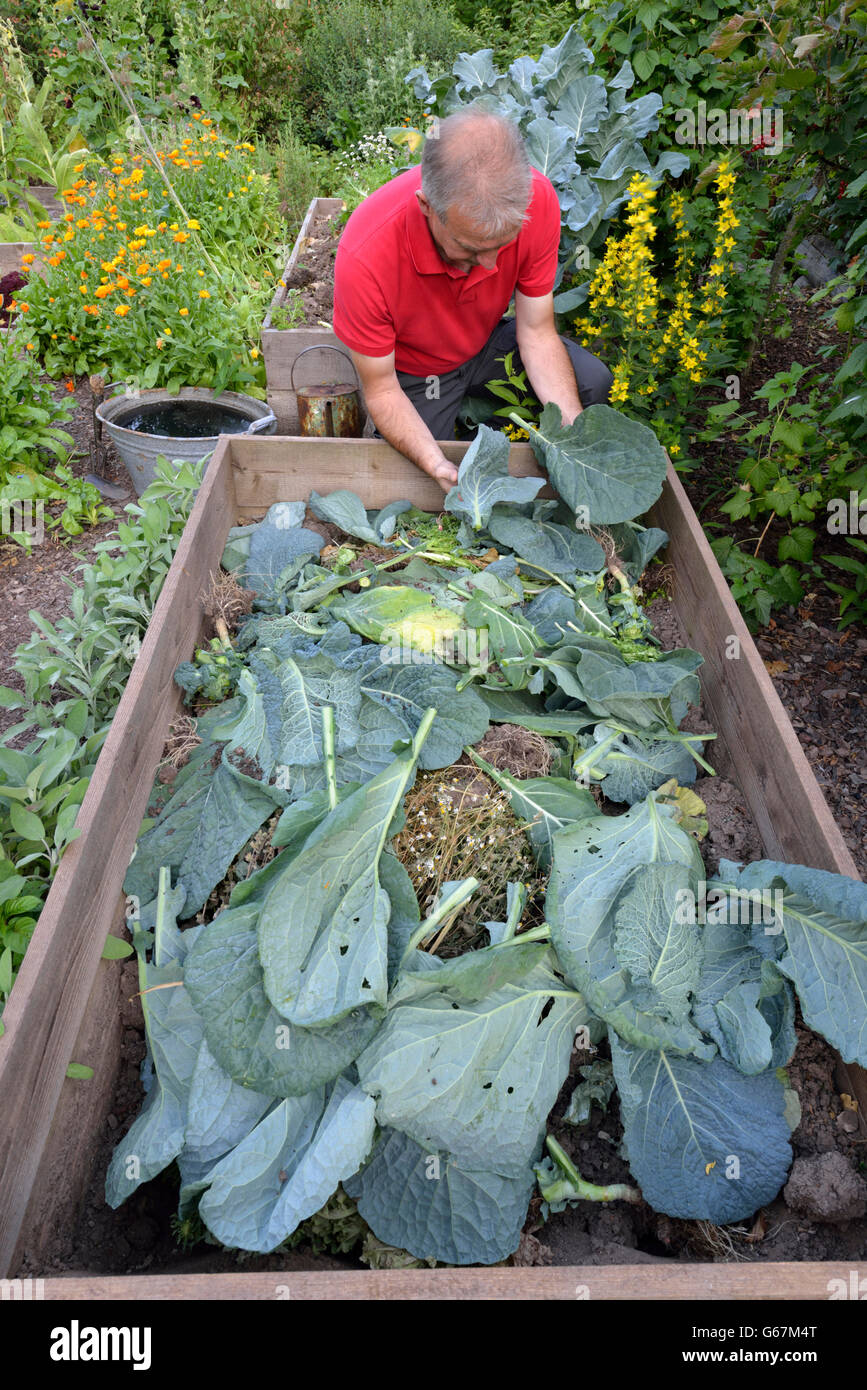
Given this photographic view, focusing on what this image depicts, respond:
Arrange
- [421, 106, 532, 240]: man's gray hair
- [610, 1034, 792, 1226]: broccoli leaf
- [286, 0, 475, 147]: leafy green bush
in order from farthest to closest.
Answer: [286, 0, 475, 147]: leafy green bush < [421, 106, 532, 240]: man's gray hair < [610, 1034, 792, 1226]: broccoli leaf

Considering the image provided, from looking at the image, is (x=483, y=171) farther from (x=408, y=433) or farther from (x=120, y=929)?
(x=120, y=929)

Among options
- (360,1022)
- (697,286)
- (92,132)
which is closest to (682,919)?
(360,1022)

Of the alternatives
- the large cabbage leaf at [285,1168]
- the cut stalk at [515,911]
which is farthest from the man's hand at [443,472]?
the large cabbage leaf at [285,1168]

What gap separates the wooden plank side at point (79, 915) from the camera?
4.62 feet

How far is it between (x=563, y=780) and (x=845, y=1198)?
37.8 inches

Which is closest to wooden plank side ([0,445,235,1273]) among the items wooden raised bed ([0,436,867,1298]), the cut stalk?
wooden raised bed ([0,436,867,1298])

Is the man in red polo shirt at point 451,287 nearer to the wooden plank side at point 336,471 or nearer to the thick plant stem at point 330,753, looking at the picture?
the wooden plank side at point 336,471

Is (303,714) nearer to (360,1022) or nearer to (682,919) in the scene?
(360,1022)

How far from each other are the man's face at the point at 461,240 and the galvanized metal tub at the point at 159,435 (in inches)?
46.1

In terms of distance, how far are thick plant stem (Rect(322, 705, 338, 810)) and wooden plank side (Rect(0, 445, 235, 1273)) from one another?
45cm

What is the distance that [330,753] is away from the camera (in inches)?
79.6

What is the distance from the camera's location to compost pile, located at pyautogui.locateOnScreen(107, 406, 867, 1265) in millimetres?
1531

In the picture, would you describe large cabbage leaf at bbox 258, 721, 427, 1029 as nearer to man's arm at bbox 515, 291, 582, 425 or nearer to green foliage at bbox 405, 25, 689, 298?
man's arm at bbox 515, 291, 582, 425

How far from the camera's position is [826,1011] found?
156 cm
